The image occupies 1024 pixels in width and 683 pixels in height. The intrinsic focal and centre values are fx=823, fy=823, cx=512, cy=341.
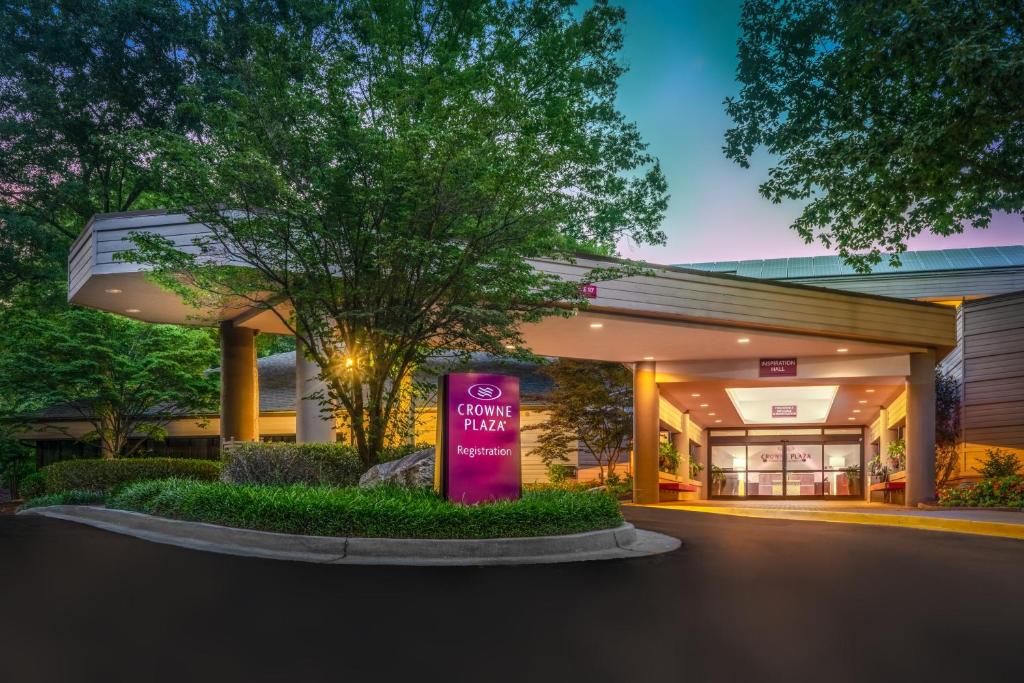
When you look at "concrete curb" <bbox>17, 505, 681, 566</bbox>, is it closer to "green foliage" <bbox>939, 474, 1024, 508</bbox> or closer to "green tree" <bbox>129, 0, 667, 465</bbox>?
"green tree" <bbox>129, 0, 667, 465</bbox>

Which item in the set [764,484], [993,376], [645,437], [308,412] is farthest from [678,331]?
[764,484]

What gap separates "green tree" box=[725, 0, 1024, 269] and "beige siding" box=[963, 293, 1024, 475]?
465cm

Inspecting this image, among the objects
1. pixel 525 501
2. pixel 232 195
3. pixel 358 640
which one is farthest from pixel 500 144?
pixel 358 640

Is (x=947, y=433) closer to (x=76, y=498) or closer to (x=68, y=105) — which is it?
(x=76, y=498)

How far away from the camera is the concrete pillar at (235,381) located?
20.2 meters

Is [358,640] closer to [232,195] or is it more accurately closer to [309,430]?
[232,195]

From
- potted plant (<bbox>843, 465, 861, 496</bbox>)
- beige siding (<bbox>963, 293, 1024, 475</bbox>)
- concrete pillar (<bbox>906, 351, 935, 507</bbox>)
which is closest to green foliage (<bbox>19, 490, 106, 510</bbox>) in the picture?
concrete pillar (<bbox>906, 351, 935, 507</bbox>)

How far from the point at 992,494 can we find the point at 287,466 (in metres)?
15.7

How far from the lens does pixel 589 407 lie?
25922 millimetres

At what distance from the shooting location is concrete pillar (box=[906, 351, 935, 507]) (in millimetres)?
20047

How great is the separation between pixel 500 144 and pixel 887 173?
27.5 feet

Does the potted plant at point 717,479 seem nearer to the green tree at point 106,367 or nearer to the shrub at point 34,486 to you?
the green tree at point 106,367

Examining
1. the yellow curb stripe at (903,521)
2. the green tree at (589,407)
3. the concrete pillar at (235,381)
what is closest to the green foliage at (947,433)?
the yellow curb stripe at (903,521)

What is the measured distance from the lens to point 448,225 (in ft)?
41.2
